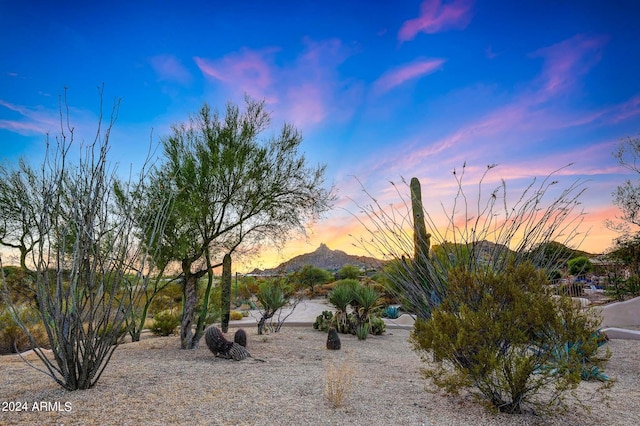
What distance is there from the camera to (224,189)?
1010cm

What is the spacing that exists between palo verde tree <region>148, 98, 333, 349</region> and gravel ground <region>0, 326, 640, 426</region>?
2.68m

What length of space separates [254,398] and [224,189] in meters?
6.15

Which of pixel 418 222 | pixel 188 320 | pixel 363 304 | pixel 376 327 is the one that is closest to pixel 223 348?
pixel 188 320

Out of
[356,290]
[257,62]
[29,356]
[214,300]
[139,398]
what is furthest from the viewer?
[214,300]

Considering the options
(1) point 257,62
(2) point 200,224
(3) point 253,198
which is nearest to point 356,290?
(3) point 253,198

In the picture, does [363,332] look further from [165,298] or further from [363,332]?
[165,298]

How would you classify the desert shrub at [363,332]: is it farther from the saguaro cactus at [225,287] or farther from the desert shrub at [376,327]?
the saguaro cactus at [225,287]

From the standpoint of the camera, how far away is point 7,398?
189 inches

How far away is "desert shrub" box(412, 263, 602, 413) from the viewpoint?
13.8 feet

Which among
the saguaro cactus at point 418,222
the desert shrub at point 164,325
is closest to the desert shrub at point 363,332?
the saguaro cactus at point 418,222

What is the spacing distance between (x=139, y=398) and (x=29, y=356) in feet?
19.1

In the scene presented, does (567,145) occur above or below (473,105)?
below

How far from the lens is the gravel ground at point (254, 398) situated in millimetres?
4176

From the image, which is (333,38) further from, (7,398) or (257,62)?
(7,398)
